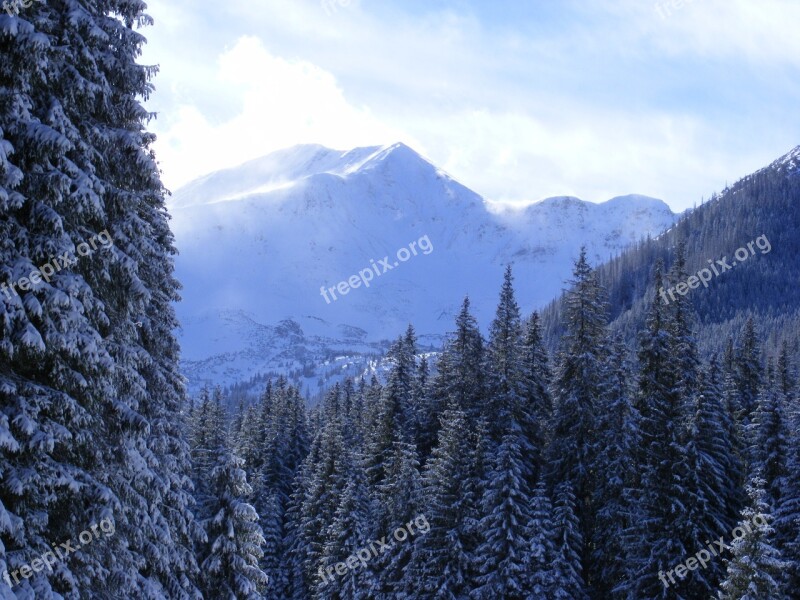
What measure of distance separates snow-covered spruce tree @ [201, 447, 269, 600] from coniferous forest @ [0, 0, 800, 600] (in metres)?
0.08

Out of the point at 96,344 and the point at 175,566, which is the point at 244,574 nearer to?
the point at 175,566

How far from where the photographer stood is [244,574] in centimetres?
2133

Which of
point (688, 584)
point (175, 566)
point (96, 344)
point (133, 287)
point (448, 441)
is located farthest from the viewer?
point (448, 441)

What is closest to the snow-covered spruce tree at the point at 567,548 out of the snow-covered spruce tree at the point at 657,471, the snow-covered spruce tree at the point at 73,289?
the snow-covered spruce tree at the point at 657,471

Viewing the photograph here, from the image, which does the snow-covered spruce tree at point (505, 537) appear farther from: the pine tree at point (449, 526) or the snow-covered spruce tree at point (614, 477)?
the snow-covered spruce tree at point (614, 477)

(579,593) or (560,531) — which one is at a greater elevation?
(560,531)

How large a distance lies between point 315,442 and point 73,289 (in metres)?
45.1

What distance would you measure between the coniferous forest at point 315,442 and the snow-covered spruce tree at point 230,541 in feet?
0.25

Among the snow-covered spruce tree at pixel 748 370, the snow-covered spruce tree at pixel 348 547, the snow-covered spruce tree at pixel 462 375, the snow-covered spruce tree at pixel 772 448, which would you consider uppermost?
the snow-covered spruce tree at pixel 462 375

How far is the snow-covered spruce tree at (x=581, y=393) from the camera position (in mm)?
33156

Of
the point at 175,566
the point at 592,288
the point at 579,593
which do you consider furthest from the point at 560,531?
the point at 175,566

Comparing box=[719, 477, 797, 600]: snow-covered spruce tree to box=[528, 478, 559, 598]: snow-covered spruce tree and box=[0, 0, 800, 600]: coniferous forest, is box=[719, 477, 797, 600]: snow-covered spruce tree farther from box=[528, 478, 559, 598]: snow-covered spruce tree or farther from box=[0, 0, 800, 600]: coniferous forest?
box=[528, 478, 559, 598]: snow-covered spruce tree

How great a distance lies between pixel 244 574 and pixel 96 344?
13.7m

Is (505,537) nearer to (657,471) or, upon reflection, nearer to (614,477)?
(614,477)
